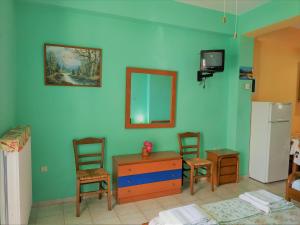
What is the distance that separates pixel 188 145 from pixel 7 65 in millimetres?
2733

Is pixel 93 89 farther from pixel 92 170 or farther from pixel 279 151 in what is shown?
pixel 279 151

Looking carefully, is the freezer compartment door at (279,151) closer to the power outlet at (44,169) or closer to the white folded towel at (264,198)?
the white folded towel at (264,198)

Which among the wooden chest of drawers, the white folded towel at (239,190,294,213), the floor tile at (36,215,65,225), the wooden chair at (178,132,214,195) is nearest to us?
the white folded towel at (239,190,294,213)

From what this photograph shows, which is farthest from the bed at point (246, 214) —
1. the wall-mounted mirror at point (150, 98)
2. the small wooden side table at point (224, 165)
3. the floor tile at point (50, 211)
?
the floor tile at point (50, 211)

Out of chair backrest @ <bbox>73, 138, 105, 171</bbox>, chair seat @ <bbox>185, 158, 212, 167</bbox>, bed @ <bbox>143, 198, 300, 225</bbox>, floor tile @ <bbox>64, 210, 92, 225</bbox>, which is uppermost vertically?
chair backrest @ <bbox>73, 138, 105, 171</bbox>

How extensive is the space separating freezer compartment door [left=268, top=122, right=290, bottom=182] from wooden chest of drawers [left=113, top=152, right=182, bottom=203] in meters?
1.67

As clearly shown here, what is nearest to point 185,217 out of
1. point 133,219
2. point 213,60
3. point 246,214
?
point 246,214

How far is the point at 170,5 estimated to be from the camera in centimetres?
308

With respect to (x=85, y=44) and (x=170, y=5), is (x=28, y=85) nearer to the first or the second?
(x=85, y=44)

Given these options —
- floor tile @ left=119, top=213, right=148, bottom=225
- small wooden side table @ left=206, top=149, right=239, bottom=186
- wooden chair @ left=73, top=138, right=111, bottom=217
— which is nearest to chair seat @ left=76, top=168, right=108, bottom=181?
wooden chair @ left=73, top=138, right=111, bottom=217

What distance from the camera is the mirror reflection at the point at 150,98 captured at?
3.14m

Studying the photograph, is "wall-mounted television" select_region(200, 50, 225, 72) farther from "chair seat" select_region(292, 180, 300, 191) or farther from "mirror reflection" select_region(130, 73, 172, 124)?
"chair seat" select_region(292, 180, 300, 191)

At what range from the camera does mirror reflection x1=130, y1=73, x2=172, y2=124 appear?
3.14 metres

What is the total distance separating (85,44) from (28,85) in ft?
2.90
